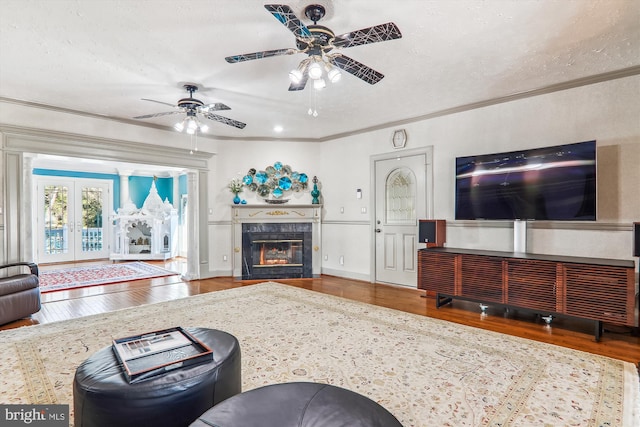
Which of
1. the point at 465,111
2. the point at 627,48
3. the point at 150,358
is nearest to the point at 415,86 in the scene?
the point at 465,111

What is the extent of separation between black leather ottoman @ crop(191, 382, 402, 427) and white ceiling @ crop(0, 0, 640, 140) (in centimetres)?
237

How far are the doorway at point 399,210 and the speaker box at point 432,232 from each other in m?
0.33

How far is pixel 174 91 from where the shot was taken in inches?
156

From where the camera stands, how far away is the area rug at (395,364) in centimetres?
199

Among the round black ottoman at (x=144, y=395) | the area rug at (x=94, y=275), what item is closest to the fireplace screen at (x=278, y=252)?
the area rug at (x=94, y=275)

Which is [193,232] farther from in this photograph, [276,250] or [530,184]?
[530,184]

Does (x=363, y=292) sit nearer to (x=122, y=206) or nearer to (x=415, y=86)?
(x=415, y=86)

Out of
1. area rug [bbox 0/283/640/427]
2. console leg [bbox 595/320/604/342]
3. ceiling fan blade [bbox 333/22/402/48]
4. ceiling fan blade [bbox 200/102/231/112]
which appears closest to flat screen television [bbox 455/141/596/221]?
console leg [bbox 595/320/604/342]

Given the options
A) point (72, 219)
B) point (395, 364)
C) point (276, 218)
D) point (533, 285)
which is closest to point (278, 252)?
point (276, 218)

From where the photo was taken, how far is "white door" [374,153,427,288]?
201 inches

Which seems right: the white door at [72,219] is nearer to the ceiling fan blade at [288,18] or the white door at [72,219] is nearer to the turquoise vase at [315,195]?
the turquoise vase at [315,195]

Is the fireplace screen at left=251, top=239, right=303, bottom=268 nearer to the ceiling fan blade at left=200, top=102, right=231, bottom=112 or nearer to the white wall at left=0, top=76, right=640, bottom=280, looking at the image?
the white wall at left=0, top=76, right=640, bottom=280

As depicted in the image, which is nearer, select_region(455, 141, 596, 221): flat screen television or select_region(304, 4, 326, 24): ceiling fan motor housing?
select_region(304, 4, 326, 24): ceiling fan motor housing

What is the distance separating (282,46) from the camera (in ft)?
9.77
